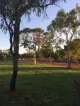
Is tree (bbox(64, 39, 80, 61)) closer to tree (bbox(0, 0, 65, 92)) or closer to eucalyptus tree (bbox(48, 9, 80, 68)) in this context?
eucalyptus tree (bbox(48, 9, 80, 68))

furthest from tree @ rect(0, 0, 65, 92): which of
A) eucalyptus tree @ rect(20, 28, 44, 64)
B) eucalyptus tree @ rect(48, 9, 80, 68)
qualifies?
eucalyptus tree @ rect(20, 28, 44, 64)

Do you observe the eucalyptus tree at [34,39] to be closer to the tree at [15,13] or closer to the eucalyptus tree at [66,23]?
the eucalyptus tree at [66,23]

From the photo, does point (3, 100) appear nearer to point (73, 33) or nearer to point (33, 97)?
point (33, 97)

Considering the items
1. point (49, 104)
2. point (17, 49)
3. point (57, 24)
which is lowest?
point (49, 104)

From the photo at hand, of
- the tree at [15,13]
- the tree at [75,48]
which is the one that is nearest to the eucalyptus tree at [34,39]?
the tree at [75,48]

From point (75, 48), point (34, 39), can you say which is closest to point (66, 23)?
point (75, 48)

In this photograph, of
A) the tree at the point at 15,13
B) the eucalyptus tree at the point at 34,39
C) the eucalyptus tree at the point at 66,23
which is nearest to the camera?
the tree at the point at 15,13

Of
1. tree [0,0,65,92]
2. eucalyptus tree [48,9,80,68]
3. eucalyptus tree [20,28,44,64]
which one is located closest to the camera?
tree [0,0,65,92]

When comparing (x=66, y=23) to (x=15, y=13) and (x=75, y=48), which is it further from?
(x=15, y=13)

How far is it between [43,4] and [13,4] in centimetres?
144

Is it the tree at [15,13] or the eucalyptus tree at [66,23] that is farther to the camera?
the eucalyptus tree at [66,23]

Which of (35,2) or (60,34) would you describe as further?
(60,34)

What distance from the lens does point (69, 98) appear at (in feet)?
38.0

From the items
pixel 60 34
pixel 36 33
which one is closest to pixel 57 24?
pixel 60 34
